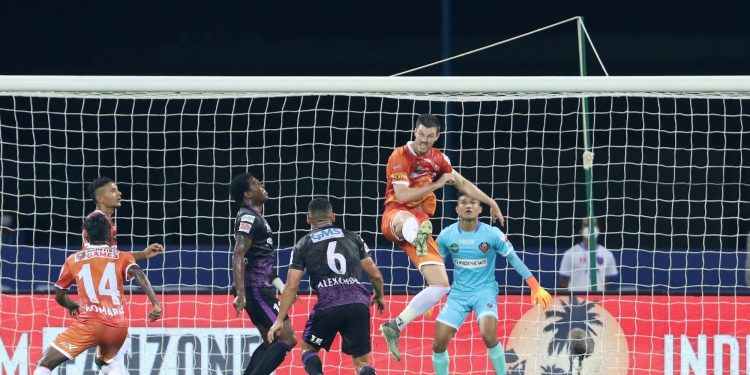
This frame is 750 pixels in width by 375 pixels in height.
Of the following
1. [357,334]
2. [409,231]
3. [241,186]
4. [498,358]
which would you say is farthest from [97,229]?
[498,358]

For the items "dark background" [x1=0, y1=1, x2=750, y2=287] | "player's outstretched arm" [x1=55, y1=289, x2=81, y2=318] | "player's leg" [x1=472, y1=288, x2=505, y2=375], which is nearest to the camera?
"player's outstretched arm" [x1=55, y1=289, x2=81, y2=318]

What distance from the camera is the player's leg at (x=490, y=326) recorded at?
1041cm

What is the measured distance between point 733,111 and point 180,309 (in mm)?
11049

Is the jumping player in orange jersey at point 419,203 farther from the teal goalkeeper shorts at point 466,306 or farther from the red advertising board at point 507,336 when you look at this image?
the red advertising board at point 507,336

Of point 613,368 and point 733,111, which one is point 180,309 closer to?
point 613,368

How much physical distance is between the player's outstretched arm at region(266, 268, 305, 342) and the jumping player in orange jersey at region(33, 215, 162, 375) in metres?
0.88

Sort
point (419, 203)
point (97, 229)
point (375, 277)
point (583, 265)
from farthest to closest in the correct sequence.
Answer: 1. point (583, 265)
2. point (419, 203)
3. point (375, 277)
4. point (97, 229)

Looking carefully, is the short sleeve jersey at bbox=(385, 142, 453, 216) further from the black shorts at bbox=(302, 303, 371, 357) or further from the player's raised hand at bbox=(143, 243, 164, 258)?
the player's raised hand at bbox=(143, 243, 164, 258)

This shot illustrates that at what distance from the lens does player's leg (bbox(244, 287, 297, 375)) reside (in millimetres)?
9633

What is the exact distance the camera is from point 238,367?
1127 centimetres

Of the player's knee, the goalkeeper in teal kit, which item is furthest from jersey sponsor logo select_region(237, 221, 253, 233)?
the player's knee

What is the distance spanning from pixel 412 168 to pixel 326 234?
1052 millimetres

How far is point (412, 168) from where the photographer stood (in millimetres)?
9938

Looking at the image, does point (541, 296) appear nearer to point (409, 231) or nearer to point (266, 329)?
point (409, 231)
